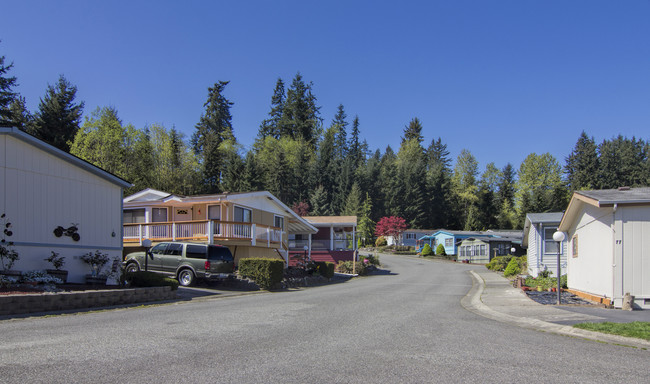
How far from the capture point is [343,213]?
72.2 m

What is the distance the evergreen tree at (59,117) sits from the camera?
46.7 meters

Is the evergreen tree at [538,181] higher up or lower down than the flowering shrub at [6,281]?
higher up

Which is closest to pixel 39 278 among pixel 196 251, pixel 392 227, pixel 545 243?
pixel 196 251

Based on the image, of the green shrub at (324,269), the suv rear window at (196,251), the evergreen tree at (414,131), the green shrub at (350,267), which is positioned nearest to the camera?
the suv rear window at (196,251)

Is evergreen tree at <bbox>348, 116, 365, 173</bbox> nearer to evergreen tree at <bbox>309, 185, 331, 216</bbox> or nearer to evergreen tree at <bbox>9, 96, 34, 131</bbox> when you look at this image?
evergreen tree at <bbox>309, 185, 331, 216</bbox>

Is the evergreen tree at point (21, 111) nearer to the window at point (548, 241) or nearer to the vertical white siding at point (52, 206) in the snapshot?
the vertical white siding at point (52, 206)

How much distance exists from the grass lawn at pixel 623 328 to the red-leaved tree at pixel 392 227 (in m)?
58.9

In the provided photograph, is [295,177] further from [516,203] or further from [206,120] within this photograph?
[516,203]

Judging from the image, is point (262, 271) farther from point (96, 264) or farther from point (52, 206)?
point (52, 206)

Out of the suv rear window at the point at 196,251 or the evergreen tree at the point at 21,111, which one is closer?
the suv rear window at the point at 196,251

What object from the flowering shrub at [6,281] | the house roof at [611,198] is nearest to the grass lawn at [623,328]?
the house roof at [611,198]

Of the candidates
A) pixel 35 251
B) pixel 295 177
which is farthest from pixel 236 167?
pixel 35 251

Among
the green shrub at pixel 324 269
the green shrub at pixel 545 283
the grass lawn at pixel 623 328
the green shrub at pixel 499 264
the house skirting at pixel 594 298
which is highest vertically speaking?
the grass lawn at pixel 623 328

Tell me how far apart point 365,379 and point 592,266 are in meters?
13.8
